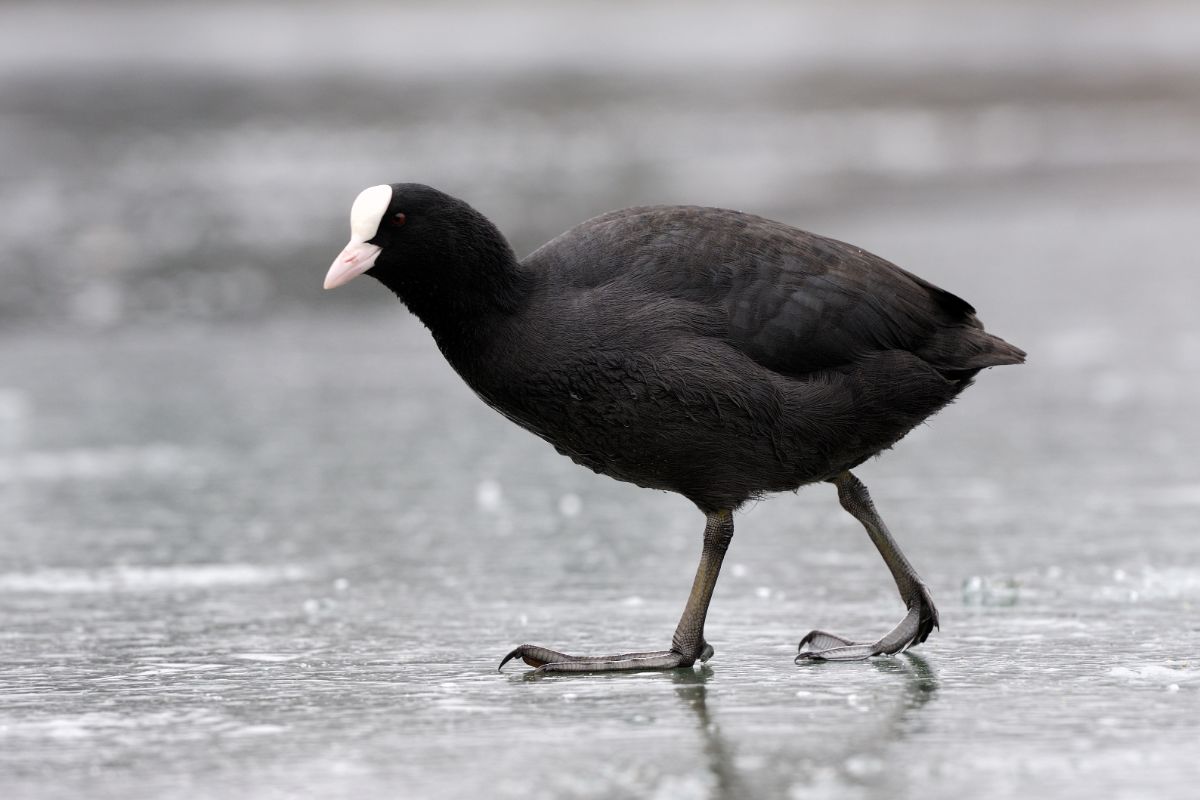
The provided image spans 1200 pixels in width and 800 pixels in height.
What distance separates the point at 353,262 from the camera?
15.9 ft

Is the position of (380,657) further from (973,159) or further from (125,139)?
(973,159)

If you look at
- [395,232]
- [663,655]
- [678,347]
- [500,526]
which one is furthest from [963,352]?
[500,526]

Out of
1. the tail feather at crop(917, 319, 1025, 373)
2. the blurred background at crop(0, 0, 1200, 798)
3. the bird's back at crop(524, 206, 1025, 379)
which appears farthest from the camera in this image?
the tail feather at crop(917, 319, 1025, 373)

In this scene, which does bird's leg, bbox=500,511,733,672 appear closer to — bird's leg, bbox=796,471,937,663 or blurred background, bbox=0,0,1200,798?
blurred background, bbox=0,0,1200,798

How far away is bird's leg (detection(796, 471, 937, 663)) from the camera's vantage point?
4.98 m

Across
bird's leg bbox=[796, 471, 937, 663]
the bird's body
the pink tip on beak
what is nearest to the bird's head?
the pink tip on beak

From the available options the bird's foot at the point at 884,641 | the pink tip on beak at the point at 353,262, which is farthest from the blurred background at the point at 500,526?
the pink tip on beak at the point at 353,262

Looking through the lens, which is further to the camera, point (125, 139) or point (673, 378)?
point (125, 139)

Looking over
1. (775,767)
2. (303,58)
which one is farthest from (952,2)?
(775,767)

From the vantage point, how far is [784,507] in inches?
297

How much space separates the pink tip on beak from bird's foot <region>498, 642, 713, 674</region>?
3.49 ft

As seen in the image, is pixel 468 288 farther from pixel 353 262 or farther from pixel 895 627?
pixel 895 627

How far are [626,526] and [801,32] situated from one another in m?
54.2

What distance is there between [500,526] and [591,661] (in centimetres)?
225
